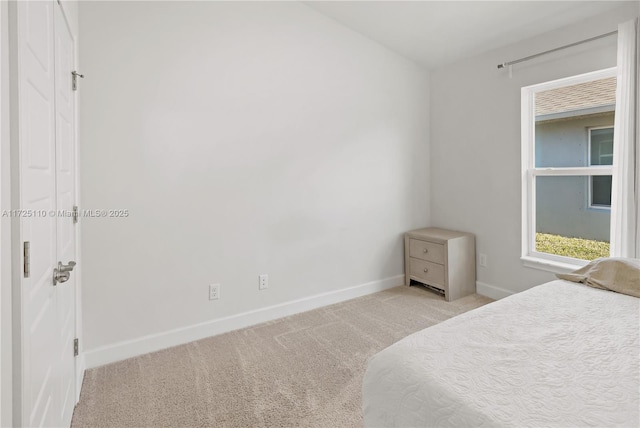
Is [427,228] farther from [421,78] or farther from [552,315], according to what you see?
[552,315]

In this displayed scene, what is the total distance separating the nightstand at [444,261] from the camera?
313 centimetres

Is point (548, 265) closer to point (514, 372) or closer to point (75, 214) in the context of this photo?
point (514, 372)

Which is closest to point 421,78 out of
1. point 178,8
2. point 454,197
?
point 454,197

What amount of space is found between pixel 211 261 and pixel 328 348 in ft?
3.58

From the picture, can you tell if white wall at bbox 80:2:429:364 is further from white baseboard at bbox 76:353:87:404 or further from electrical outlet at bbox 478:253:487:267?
electrical outlet at bbox 478:253:487:267

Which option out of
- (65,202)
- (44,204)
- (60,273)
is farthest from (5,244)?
(65,202)

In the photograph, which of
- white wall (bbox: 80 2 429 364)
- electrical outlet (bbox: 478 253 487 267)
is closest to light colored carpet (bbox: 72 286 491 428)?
white wall (bbox: 80 2 429 364)

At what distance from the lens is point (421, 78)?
3668 mm

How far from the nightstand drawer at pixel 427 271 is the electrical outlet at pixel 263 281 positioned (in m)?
1.63

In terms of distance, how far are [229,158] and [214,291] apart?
1.04 m

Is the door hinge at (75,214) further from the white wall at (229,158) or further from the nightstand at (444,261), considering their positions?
the nightstand at (444,261)

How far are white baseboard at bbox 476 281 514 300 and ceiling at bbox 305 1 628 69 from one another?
7.48ft

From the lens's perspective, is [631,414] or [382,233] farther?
[382,233]

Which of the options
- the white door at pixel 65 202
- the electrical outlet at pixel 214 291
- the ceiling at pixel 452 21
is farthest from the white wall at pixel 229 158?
the white door at pixel 65 202
